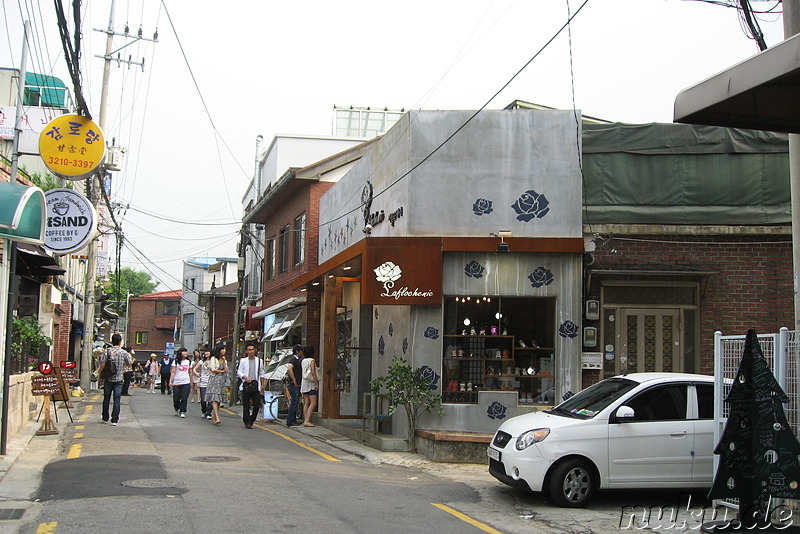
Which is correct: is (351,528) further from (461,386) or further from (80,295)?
(80,295)

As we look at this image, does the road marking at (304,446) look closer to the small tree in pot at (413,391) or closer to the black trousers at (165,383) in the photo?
the small tree in pot at (413,391)

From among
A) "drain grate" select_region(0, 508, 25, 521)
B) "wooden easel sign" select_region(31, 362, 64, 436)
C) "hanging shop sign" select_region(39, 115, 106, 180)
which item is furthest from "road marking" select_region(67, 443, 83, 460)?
"hanging shop sign" select_region(39, 115, 106, 180)

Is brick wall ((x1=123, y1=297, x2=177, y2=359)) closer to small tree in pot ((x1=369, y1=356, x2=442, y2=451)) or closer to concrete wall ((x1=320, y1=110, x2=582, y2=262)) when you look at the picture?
concrete wall ((x1=320, y1=110, x2=582, y2=262))

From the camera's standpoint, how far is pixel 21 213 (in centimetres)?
1016

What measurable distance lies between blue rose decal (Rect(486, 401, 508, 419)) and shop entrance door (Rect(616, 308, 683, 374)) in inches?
95.7

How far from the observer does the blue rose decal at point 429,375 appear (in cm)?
1395

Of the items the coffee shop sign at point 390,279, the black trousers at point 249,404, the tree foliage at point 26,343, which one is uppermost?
the coffee shop sign at point 390,279

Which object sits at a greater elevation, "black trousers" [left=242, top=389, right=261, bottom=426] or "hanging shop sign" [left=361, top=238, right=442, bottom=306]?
"hanging shop sign" [left=361, top=238, right=442, bottom=306]

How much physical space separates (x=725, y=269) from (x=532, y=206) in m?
3.59

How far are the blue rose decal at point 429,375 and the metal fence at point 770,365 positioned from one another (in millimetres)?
5828

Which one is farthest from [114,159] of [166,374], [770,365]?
[770,365]

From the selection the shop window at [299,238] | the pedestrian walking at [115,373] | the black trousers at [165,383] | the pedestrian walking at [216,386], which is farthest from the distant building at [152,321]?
the pedestrian walking at [115,373]

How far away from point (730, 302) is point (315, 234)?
1347 cm

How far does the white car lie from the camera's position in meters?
9.49
